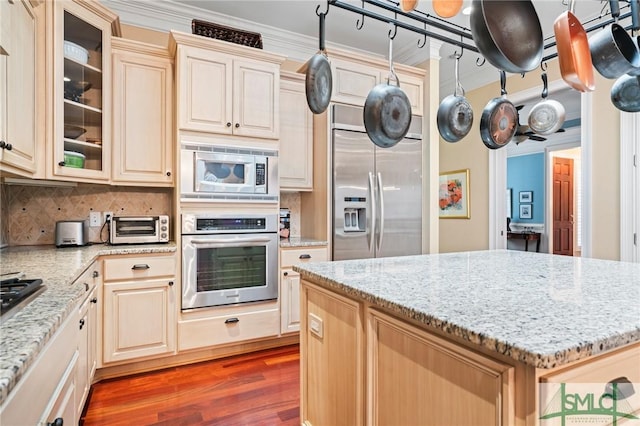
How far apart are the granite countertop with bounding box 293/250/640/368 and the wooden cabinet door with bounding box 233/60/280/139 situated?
5.16 feet

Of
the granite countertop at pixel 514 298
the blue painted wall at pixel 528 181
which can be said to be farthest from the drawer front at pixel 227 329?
the blue painted wall at pixel 528 181

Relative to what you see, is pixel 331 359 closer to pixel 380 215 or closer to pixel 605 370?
pixel 605 370

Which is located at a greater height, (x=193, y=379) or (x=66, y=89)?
(x=66, y=89)

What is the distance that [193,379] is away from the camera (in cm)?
250

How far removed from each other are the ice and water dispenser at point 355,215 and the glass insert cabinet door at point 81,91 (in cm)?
188

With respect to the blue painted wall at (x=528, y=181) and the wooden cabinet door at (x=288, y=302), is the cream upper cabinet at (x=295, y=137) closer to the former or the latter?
the wooden cabinet door at (x=288, y=302)

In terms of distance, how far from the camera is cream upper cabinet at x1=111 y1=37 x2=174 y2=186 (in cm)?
269

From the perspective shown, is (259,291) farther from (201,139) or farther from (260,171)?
(201,139)

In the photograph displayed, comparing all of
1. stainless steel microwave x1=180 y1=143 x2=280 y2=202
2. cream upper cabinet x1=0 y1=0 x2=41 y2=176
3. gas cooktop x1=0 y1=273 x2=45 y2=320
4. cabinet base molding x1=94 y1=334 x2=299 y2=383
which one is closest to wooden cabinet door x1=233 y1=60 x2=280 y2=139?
stainless steel microwave x1=180 y1=143 x2=280 y2=202

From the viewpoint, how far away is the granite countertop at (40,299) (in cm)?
76

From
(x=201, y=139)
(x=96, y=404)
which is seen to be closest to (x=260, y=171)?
(x=201, y=139)

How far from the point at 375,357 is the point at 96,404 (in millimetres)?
1895

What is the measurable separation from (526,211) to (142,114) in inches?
276

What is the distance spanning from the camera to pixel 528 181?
713cm
